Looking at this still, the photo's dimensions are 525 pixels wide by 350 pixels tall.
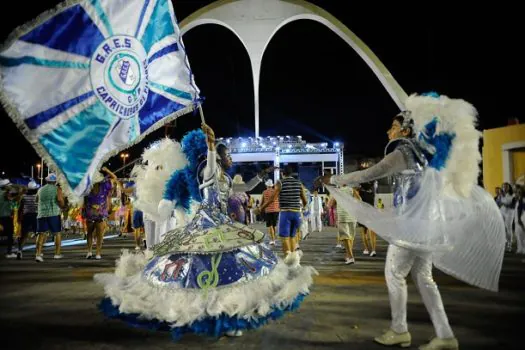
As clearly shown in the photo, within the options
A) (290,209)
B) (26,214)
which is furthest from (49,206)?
(290,209)

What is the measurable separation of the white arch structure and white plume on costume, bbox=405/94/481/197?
19.3m

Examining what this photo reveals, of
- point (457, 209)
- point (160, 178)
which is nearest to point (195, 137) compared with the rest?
point (160, 178)

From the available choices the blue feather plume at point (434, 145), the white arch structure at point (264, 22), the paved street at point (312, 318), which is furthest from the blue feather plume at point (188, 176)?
the white arch structure at point (264, 22)

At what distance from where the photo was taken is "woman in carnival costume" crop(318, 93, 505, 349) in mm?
3420

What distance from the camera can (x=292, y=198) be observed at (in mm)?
7965

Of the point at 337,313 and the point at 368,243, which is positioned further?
the point at 368,243

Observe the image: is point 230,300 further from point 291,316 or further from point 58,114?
point 58,114

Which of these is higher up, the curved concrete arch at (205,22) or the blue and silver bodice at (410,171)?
the curved concrete arch at (205,22)

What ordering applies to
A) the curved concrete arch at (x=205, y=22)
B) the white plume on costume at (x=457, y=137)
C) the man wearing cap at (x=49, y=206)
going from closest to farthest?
the white plume on costume at (x=457, y=137) < the man wearing cap at (x=49, y=206) < the curved concrete arch at (x=205, y=22)

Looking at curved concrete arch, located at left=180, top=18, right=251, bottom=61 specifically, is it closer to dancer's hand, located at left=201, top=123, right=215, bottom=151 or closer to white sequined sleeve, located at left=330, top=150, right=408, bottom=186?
dancer's hand, located at left=201, top=123, right=215, bottom=151

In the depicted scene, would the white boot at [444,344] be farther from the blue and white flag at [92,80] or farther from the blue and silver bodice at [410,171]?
the blue and white flag at [92,80]

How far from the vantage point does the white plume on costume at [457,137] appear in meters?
3.64

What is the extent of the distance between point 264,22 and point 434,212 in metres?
26.8

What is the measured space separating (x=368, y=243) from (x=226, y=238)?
748 cm
